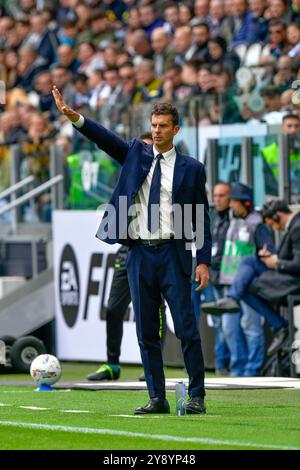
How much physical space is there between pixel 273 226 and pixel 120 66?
638 centimetres

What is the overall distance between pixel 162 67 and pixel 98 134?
1066 centimetres

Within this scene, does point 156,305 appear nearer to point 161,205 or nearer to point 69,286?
point 161,205

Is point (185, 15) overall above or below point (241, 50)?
above

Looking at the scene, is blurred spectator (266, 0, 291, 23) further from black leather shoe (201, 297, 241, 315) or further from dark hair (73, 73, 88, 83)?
dark hair (73, 73, 88, 83)

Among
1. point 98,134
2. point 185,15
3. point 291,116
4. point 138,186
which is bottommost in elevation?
point 138,186

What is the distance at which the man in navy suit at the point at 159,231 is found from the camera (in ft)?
34.2

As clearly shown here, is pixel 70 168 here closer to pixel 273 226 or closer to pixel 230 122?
pixel 230 122

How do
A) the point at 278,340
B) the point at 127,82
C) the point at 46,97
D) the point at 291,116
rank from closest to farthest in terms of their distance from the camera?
the point at 278,340, the point at 291,116, the point at 127,82, the point at 46,97

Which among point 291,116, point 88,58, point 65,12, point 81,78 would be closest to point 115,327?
point 291,116

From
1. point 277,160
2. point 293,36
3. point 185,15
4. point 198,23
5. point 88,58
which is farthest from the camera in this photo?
point 88,58

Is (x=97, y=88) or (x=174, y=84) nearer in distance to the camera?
(x=174, y=84)

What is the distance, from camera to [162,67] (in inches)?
821

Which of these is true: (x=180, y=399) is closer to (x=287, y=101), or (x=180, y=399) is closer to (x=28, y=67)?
(x=287, y=101)

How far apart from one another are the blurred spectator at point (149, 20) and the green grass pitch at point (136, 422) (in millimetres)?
9974
